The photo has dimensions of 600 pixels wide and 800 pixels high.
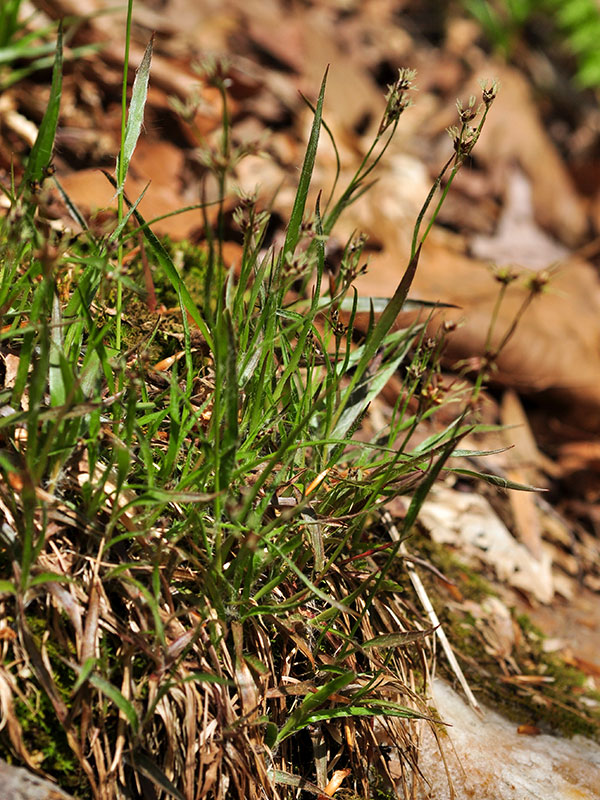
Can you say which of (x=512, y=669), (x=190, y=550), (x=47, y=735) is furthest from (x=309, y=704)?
(x=512, y=669)

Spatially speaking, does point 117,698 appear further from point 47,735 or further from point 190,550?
point 190,550

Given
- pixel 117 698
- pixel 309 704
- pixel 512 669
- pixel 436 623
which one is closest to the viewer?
pixel 117 698

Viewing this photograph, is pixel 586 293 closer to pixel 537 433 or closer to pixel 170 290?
pixel 537 433

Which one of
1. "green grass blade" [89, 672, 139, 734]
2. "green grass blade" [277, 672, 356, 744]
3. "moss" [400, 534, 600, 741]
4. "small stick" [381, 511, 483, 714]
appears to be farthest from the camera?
"moss" [400, 534, 600, 741]

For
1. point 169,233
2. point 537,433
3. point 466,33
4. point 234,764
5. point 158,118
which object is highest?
point 466,33

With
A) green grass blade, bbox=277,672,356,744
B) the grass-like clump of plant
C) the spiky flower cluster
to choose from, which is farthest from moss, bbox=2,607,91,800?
the spiky flower cluster

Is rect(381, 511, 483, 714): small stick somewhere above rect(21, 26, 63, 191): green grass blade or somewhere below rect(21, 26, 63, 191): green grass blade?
below

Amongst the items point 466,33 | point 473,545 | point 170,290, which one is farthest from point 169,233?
point 466,33

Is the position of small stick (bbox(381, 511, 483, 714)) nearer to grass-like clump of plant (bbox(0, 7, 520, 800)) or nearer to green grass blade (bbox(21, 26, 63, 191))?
grass-like clump of plant (bbox(0, 7, 520, 800))

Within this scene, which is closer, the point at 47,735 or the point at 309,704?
the point at 47,735
